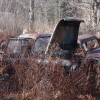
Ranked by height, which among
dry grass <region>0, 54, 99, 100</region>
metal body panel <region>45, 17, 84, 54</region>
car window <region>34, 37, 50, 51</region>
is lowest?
dry grass <region>0, 54, 99, 100</region>

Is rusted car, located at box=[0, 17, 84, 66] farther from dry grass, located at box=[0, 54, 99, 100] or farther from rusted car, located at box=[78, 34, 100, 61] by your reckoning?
dry grass, located at box=[0, 54, 99, 100]

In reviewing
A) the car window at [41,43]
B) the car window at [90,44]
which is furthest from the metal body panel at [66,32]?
the car window at [90,44]

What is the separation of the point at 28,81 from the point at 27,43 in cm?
201

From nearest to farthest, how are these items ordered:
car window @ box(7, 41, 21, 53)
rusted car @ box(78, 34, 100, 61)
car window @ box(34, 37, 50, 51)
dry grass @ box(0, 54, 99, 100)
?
dry grass @ box(0, 54, 99, 100), car window @ box(7, 41, 21, 53), car window @ box(34, 37, 50, 51), rusted car @ box(78, 34, 100, 61)

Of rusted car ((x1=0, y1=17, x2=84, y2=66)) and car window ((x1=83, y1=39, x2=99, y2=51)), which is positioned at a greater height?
rusted car ((x1=0, y1=17, x2=84, y2=66))

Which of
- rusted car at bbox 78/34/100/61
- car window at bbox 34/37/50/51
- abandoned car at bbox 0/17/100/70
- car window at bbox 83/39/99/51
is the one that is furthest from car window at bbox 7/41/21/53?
car window at bbox 83/39/99/51

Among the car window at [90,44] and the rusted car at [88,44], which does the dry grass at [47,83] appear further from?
the car window at [90,44]

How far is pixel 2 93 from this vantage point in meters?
4.55

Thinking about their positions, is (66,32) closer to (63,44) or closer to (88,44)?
(63,44)

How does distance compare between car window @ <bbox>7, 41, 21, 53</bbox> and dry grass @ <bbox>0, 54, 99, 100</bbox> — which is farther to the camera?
car window @ <bbox>7, 41, 21, 53</bbox>

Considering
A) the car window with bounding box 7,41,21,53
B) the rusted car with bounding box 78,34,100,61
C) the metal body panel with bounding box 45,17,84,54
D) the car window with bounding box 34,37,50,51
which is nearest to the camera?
the car window with bounding box 7,41,21,53

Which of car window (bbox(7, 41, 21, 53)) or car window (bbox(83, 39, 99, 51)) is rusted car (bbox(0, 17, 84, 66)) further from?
car window (bbox(83, 39, 99, 51))

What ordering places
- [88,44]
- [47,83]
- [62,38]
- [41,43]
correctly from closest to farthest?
[47,83], [62,38], [41,43], [88,44]

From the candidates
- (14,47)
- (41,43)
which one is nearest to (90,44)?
(41,43)
